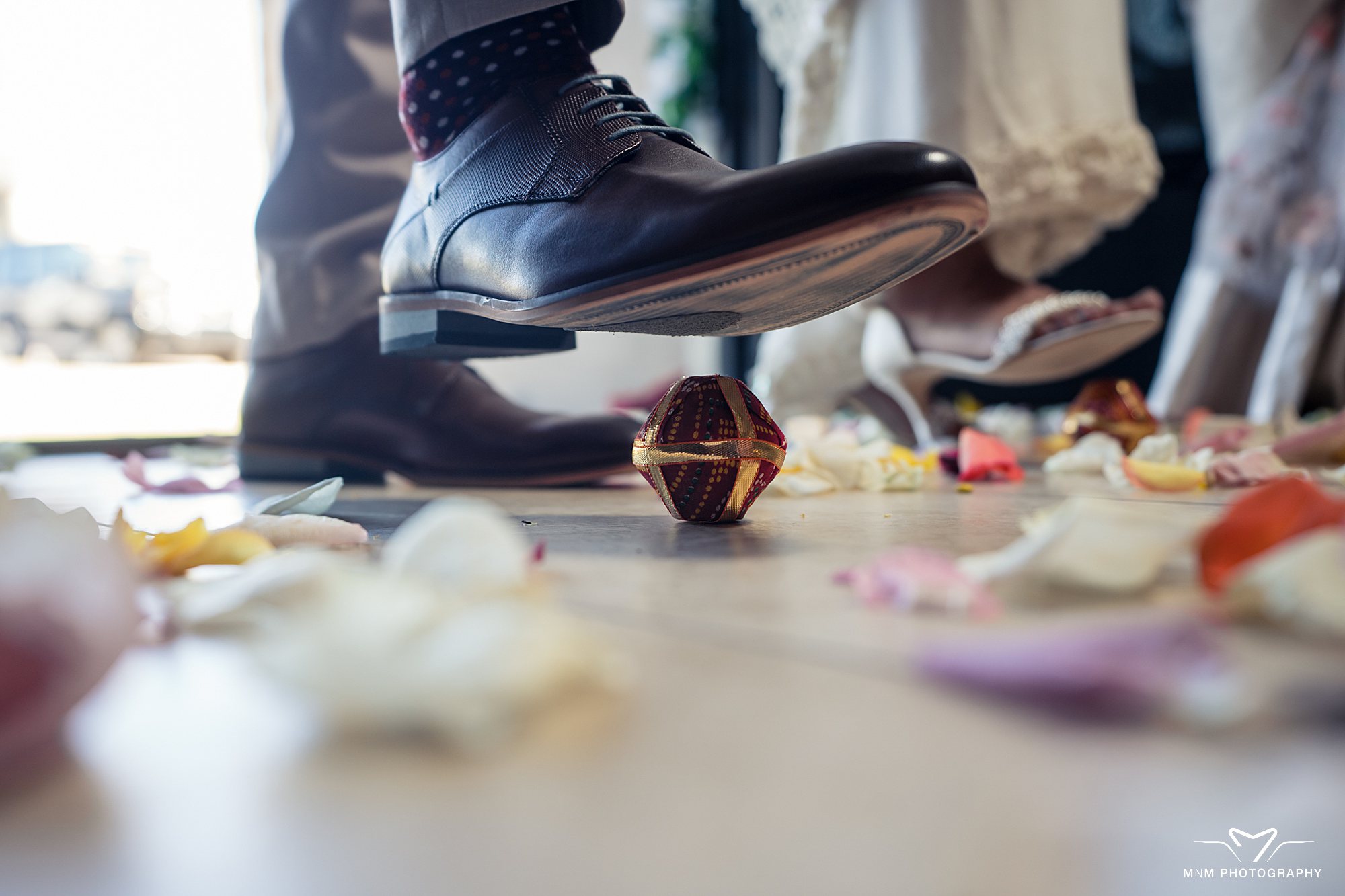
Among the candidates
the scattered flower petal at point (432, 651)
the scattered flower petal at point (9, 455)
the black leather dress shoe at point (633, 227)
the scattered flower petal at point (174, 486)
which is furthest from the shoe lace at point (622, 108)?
the scattered flower petal at point (9, 455)

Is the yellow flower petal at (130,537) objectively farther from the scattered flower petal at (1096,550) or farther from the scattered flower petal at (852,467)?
the scattered flower petal at (852,467)

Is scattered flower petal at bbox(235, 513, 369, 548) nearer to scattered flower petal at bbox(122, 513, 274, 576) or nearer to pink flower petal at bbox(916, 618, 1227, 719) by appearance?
scattered flower petal at bbox(122, 513, 274, 576)

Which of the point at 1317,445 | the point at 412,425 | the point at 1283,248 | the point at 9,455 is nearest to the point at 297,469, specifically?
the point at 412,425

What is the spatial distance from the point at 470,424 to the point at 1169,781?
785mm

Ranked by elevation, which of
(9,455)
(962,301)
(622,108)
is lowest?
(9,455)

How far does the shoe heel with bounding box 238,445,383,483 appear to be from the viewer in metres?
1.06

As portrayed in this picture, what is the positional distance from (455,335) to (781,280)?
0.30 metres

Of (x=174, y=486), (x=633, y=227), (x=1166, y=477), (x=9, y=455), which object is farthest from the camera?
(x=9, y=455)

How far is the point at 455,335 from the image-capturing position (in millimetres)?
741

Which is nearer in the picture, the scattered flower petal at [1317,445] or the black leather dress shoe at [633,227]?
the black leather dress shoe at [633,227]

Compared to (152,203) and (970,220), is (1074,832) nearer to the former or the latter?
(970,220)

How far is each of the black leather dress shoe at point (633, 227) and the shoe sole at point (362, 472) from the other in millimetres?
183

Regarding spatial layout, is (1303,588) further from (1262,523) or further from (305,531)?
(305,531)

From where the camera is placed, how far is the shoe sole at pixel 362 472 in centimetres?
91
